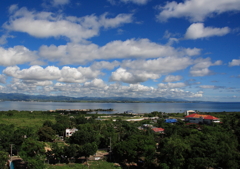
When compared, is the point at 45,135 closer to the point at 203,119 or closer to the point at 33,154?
the point at 33,154

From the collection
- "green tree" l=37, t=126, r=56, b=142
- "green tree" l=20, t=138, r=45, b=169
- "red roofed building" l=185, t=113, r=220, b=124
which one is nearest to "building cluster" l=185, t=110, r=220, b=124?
"red roofed building" l=185, t=113, r=220, b=124

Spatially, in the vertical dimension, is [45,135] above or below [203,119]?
below

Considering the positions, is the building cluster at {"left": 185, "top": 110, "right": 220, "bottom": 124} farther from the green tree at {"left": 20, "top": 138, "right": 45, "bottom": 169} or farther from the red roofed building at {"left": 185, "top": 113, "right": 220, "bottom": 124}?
the green tree at {"left": 20, "top": 138, "right": 45, "bottom": 169}

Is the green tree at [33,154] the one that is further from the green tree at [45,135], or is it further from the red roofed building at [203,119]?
the red roofed building at [203,119]

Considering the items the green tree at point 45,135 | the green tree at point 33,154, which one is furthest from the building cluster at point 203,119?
the green tree at point 33,154

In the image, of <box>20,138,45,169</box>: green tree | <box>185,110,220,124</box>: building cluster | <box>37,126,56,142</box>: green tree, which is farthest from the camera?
<box>185,110,220,124</box>: building cluster

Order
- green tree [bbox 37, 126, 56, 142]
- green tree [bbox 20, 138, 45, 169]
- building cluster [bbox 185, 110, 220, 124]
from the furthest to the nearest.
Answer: building cluster [bbox 185, 110, 220, 124] < green tree [bbox 37, 126, 56, 142] < green tree [bbox 20, 138, 45, 169]

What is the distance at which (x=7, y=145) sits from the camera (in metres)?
20.2

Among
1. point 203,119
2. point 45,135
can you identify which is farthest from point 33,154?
point 203,119

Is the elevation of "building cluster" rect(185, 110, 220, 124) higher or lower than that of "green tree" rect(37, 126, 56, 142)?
higher

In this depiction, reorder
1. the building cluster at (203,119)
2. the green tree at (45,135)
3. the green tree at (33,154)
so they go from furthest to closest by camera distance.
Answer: the building cluster at (203,119), the green tree at (45,135), the green tree at (33,154)

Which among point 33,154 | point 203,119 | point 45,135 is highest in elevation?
point 203,119

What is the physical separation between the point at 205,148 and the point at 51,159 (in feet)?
48.1

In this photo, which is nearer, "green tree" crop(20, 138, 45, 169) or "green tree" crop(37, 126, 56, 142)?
"green tree" crop(20, 138, 45, 169)
